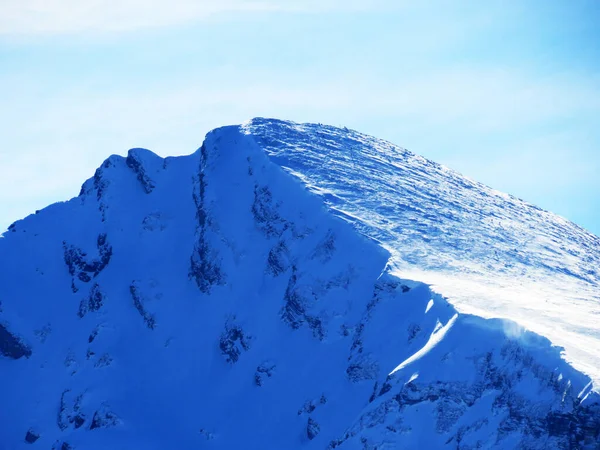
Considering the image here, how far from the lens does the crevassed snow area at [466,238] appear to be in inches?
5098

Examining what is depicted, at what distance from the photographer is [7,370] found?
16900 cm

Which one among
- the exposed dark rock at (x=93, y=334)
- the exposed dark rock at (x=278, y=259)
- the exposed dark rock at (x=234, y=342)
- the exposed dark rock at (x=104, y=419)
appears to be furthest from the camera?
the exposed dark rock at (x=93, y=334)

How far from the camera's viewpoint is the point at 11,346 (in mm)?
172125

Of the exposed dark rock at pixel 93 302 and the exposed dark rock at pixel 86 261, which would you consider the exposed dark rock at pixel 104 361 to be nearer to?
the exposed dark rock at pixel 93 302

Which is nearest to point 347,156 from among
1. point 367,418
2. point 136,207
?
point 136,207

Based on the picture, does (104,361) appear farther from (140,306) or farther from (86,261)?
(86,261)

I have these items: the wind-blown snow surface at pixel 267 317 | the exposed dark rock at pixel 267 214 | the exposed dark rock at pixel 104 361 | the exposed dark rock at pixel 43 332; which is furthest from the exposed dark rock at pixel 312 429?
the exposed dark rock at pixel 43 332

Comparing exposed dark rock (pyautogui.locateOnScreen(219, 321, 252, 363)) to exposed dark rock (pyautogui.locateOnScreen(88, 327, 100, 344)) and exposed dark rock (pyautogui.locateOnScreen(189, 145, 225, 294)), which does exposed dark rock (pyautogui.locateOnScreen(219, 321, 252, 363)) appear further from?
exposed dark rock (pyautogui.locateOnScreen(88, 327, 100, 344))

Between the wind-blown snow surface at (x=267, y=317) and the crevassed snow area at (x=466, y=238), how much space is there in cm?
62

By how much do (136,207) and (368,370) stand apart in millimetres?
70603

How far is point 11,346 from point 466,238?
256 ft

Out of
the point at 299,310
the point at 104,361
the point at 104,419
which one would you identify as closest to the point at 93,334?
the point at 104,361

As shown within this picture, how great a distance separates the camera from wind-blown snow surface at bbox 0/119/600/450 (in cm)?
11850

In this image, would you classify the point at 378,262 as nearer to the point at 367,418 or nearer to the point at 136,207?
the point at 367,418
